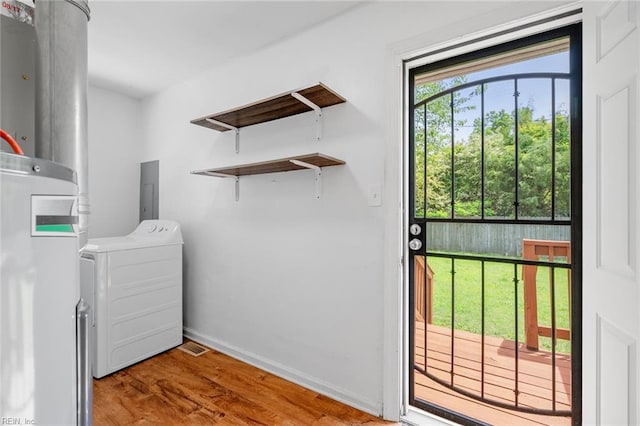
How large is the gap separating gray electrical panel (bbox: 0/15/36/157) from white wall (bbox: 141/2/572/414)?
132 cm

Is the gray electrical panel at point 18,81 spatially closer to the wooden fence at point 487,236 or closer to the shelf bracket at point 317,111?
the shelf bracket at point 317,111

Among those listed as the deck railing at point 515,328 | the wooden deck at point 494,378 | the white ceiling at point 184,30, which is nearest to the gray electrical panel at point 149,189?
the white ceiling at point 184,30

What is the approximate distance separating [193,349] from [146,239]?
0.98m

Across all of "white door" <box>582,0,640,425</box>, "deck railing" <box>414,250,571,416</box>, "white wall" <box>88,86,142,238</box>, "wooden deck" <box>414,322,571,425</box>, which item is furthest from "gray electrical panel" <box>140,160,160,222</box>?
"white door" <box>582,0,640,425</box>

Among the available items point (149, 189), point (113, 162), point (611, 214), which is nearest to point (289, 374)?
point (611, 214)

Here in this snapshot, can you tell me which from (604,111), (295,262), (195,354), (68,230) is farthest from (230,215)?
(604,111)

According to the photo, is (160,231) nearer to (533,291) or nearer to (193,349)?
(193,349)

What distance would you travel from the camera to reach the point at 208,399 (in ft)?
6.26

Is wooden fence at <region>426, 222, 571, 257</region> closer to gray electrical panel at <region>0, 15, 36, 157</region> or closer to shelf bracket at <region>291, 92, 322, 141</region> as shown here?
shelf bracket at <region>291, 92, 322, 141</region>

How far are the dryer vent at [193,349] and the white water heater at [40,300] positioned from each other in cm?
194

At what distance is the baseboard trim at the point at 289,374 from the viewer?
1817 millimetres

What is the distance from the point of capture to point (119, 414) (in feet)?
5.84

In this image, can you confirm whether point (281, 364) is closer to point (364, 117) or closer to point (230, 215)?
point (230, 215)

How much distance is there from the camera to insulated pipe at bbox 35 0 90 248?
1.11 metres
